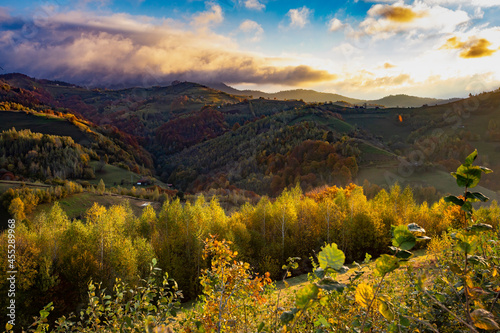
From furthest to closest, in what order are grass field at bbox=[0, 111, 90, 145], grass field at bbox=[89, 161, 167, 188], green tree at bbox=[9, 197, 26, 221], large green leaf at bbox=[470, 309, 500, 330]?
grass field at bbox=[0, 111, 90, 145]
grass field at bbox=[89, 161, 167, 188]
green tree at bbox=[9, 197, 26, 221]
large green leaf at bbox=[470, 309, 500, 330]

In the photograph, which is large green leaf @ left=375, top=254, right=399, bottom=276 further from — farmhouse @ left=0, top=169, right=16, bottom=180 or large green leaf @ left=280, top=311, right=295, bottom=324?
farmhouse @ left=0, top=169, right=16, bottom=180

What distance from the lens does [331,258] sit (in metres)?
2.53

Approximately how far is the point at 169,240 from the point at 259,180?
98.2 m

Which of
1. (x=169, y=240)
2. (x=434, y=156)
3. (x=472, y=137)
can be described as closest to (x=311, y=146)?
(x=434, y=156)

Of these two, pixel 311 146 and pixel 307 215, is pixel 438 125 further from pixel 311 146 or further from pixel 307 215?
pixel 307 215

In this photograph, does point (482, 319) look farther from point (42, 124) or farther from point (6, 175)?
point (42, 124)

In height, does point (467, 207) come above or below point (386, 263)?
above

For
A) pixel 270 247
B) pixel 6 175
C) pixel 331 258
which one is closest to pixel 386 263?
pixel 331 258

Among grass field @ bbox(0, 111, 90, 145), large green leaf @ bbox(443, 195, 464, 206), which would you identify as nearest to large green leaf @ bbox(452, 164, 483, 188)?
large green leaf @ bbox(443, 195, 464, 206)

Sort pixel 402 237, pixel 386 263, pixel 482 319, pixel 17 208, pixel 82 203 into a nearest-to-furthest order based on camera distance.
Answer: pixel 482 319 → pixel 402 237 → pixel 386 263 → pixel 17 208 → pixel 82 203

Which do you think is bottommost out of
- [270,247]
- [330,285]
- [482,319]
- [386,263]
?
[270,247]

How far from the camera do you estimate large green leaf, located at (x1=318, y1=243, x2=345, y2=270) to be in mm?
2457

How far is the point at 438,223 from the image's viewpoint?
44.3m

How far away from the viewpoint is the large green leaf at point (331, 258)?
2.46m
